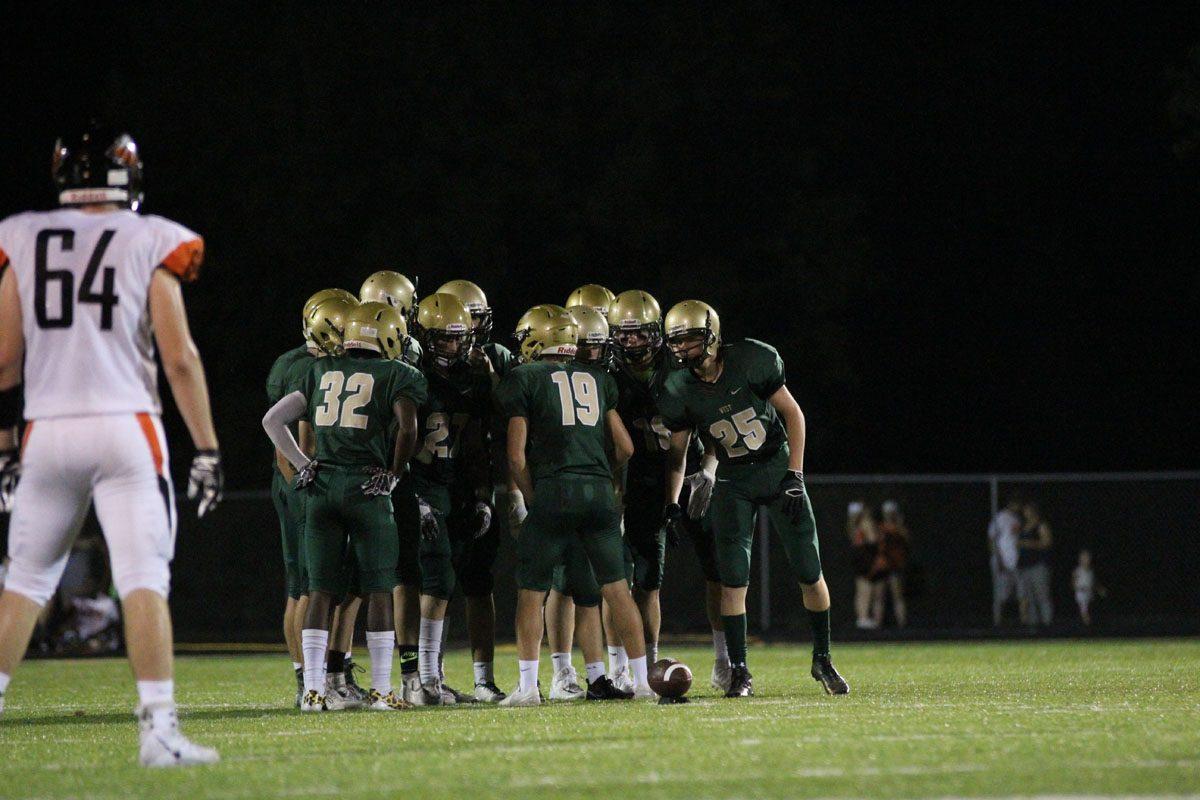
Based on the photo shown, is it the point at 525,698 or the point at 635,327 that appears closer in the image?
the point at 525,698

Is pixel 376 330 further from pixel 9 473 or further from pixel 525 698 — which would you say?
pixel 9 473

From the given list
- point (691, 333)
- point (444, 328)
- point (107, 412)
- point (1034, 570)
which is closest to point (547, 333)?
point (444, 328)

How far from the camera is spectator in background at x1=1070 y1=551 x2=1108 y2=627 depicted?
2070cm

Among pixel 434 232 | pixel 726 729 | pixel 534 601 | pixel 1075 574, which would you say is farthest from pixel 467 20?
pixel 726 729

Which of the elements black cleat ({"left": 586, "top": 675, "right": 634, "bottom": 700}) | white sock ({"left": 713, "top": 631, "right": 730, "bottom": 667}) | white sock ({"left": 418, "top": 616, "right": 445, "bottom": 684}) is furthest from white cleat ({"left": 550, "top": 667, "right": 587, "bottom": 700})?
white sock ({"left": 713, "top": 631, "right": 730, "bottom": 667})

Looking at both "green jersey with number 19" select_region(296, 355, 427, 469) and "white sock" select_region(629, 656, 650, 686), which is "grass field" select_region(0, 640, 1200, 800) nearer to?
"white sock" select_region(629, 656, 650, 686)

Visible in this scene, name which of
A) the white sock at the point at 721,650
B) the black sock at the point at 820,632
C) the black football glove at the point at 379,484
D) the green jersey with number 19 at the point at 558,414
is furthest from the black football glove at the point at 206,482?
the white sock at the point at 721,650

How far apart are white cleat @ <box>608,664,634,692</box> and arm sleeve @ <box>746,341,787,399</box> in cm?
163

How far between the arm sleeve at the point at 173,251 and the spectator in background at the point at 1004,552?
15.2 meters

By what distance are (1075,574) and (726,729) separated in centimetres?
1453

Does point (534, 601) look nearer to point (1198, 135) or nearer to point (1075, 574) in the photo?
point (1075, 574)

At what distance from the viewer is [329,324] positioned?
9367 millimetres

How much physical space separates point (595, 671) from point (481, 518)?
1.01 m

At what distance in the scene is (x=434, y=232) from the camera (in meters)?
26.1
